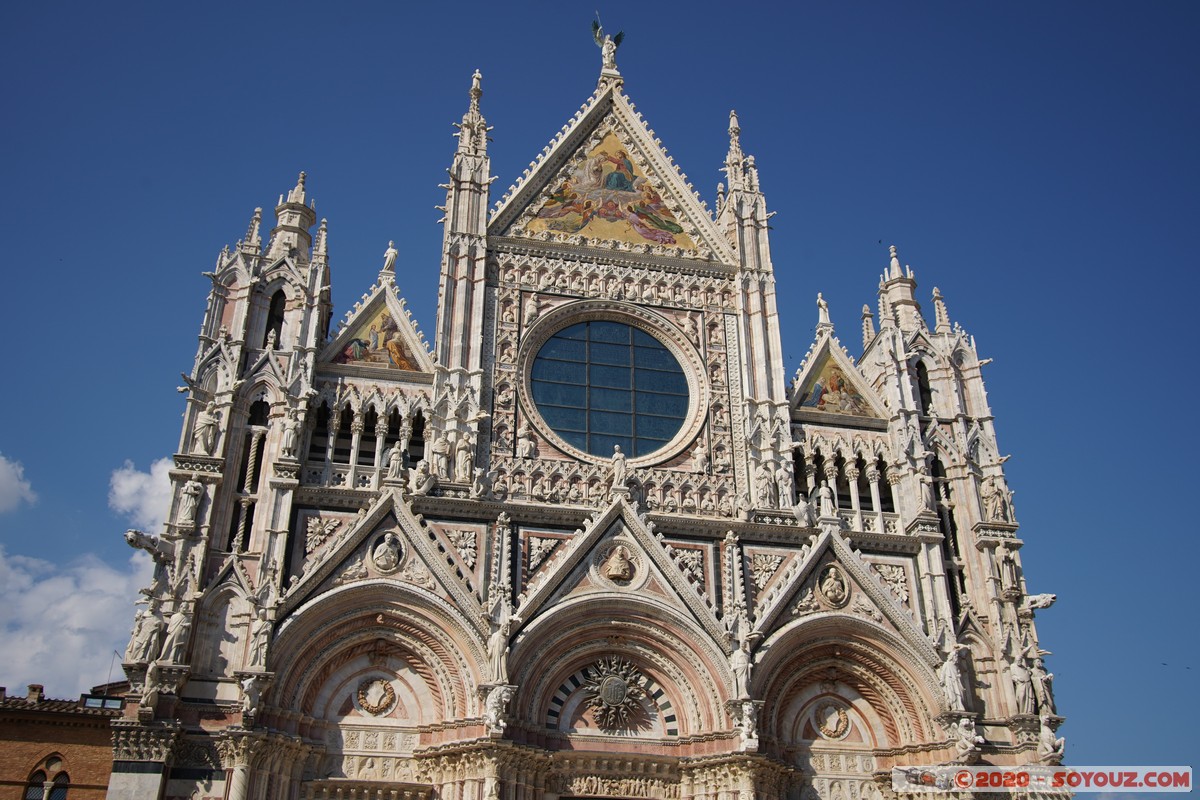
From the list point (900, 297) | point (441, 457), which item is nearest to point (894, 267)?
point (900, 297)

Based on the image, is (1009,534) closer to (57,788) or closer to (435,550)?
(435,550)

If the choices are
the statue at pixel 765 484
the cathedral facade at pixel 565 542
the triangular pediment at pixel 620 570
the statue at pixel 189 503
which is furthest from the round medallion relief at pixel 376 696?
the statue at pixel 765 484

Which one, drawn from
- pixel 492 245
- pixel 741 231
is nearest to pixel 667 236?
pixel 741 231

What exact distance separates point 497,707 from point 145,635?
5.41 metres

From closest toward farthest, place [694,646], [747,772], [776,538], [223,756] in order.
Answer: [223,756] < [747,772] < [694,646] < [776,538]

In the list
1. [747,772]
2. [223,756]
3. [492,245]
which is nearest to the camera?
[223,756]

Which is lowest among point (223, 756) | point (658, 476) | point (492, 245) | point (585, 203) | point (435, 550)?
point (223, 756)

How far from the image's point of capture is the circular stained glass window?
21922mm

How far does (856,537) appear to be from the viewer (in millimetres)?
21078

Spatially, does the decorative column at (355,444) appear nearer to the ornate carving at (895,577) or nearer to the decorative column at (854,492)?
the decorative column at (854,492)

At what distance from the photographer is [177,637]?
1742cm

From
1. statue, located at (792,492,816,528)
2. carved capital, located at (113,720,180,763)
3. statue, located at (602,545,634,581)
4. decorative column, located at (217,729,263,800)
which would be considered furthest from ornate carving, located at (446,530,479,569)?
statue, located at (792,492,816,528)

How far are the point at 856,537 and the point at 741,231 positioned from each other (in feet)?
23.7

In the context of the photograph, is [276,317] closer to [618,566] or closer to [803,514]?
[618,566]
